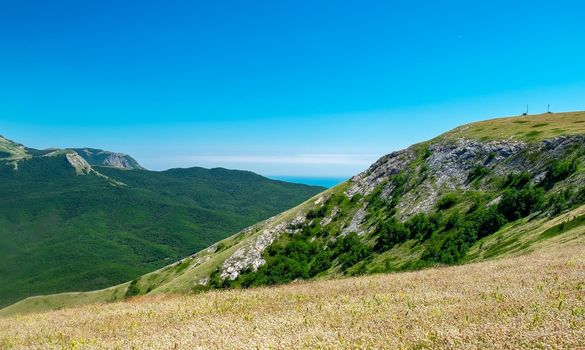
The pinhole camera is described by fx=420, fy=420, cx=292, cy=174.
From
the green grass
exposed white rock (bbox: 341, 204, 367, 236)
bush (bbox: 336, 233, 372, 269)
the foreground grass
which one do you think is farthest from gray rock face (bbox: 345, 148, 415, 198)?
the foreground grass

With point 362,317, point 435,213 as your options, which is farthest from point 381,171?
point 362,317

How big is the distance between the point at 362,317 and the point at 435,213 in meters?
70.2

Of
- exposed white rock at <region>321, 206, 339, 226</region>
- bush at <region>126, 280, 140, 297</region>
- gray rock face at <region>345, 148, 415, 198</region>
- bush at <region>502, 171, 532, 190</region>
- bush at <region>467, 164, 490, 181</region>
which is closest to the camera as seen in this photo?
bush at <region>502, 171, 532, 190</region>

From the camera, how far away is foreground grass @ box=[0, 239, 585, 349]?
10.4m

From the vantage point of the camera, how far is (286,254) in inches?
3942

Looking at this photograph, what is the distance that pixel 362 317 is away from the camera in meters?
14.2

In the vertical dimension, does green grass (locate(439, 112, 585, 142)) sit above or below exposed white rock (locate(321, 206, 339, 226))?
above

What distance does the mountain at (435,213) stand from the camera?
57.4 meters

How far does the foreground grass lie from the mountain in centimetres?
2504

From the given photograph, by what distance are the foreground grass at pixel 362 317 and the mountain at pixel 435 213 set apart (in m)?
25.0

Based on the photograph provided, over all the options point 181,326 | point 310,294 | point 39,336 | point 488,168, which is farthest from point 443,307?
point 488,168

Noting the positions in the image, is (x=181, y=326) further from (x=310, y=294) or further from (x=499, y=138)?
(x=499, y=138)

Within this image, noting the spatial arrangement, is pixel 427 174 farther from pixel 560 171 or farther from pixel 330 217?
pixel 560 171

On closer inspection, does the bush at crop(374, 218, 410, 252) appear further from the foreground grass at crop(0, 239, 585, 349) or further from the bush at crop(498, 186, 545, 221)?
the foreground grass at crop(0, 239, 585, 349)
